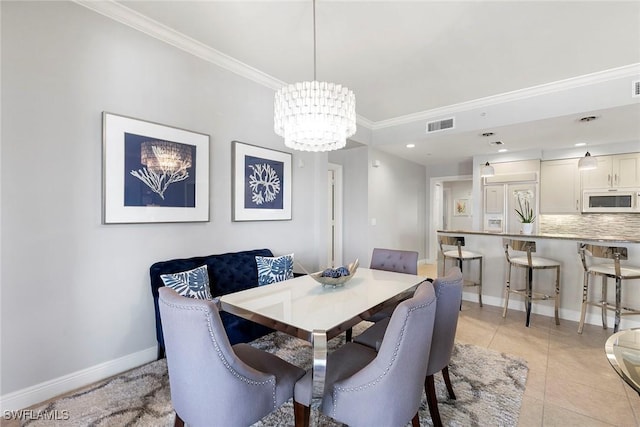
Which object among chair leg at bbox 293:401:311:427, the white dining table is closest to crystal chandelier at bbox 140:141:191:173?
the white dining table

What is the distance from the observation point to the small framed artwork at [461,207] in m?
8.48

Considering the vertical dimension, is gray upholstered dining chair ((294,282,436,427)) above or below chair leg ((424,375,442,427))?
above

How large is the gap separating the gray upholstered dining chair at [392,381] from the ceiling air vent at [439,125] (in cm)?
348

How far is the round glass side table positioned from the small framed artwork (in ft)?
25.1

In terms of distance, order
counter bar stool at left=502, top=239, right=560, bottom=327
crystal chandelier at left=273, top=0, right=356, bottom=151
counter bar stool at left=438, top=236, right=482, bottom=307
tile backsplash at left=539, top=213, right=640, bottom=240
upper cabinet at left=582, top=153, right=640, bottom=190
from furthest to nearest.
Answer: tile backsplash at left=539, top=213, right=640, bottom=240
upper cabinet at left=582, top=153, right=640, bottom=190
counter bar stool at left=438, top=236, right=482, bottom=307
counter bar stool at left=502, top=239, right=560, bottom=327
crystal chandelier at left=273, top=0, right=356, bottom=151

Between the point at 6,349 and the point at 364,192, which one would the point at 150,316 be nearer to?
the point at 6,349

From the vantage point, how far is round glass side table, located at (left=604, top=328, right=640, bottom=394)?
1.03 m

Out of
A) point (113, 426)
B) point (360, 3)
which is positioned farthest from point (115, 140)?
point (360, 3)

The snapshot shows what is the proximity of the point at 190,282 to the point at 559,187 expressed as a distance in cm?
617

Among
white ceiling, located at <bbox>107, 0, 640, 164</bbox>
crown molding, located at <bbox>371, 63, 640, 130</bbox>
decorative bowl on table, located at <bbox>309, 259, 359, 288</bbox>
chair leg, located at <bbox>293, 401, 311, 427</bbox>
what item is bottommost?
chair leg, located at <bbox>293, 401, 311, 427</bbox>

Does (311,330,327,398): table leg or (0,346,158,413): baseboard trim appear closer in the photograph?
(311,330,327,398): table leg

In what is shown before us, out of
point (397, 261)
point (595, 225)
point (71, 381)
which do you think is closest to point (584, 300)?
point (397, 261)

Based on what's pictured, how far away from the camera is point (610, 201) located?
4.77 meters

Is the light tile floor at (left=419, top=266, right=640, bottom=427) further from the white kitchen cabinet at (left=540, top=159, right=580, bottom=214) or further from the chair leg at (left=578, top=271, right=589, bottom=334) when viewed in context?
the white kitchen cabinet at (left=540, top=159, right=580, bottom=214)
